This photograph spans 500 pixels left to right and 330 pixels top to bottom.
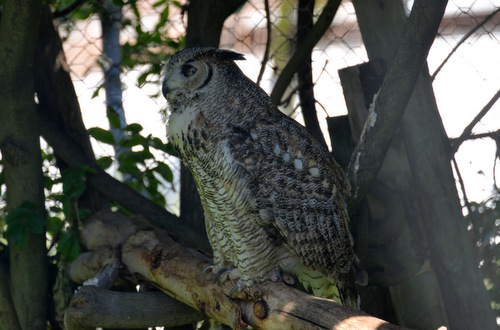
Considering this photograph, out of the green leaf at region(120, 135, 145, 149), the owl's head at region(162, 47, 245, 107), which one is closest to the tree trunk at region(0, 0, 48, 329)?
the green leaf at region(120, 135, 145, 149)

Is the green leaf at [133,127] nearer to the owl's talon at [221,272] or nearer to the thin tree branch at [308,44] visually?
the thin tree branch at [308,44]

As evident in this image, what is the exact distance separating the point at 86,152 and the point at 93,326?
0.99 m

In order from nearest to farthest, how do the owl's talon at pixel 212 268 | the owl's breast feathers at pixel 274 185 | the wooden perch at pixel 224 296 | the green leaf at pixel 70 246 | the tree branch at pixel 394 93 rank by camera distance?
the wooden perch at pixel 224 296 → the tree branch at pixel 394 93 → the owl's breast feathers at pixel 274 185 → the owl's talon at pixel 212 268 → the green leaf at pixel 70 246

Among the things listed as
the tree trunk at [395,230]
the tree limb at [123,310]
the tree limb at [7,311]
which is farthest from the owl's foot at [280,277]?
the tree limb at [7,311]

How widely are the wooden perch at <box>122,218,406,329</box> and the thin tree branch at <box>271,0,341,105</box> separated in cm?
89

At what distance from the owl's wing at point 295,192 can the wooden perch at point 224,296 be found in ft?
0.62

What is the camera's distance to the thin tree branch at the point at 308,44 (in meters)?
2.41

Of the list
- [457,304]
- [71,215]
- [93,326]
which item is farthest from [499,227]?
[71,215]

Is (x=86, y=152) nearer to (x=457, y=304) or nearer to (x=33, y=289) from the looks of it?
(x=33, y=289)

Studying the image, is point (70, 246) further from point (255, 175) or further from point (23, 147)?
point (255, 175)

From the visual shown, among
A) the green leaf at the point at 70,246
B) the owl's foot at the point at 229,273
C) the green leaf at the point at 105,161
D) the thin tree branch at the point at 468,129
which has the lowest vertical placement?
the owl's foot at the point at 229,273

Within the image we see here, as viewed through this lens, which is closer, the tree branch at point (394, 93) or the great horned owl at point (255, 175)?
the tree branch at point (394, 93)

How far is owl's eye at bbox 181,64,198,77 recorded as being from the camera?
5.93 ft

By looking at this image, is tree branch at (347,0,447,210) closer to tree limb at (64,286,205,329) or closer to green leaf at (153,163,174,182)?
tree limb at (64,286,205,329)
